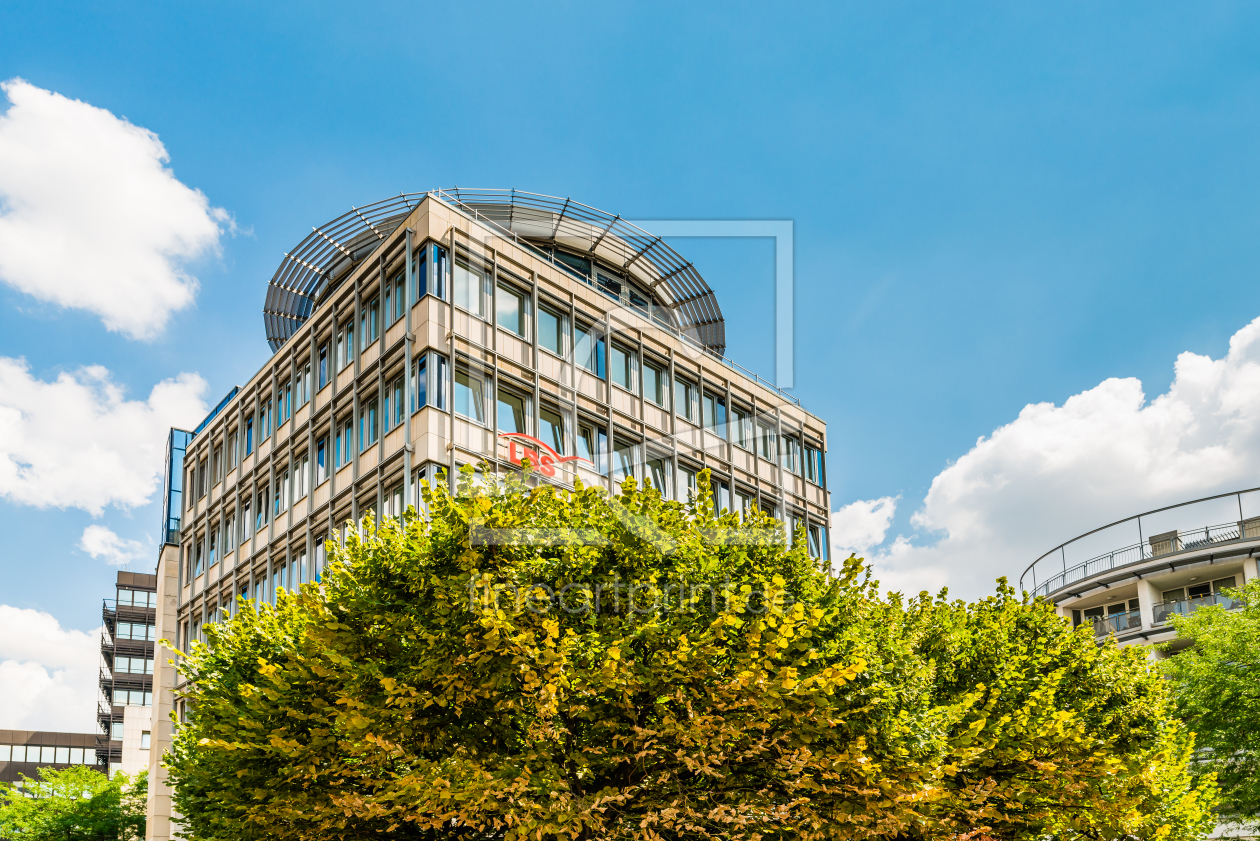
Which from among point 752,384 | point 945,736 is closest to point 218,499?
point 752,384

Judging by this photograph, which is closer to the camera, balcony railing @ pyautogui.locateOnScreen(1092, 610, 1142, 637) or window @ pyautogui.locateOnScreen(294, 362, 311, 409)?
window @ pyautogui.locateOnScreen(294, 362, 311, 409)

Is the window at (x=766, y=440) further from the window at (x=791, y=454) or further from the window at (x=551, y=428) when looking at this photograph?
the window at (x=551, y=428)

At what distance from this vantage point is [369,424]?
112ft

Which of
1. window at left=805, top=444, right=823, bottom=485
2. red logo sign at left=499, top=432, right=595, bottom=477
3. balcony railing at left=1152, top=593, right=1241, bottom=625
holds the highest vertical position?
window at left=805, top=444, right=823, bottom=485

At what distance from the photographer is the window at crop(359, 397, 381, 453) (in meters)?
33.3

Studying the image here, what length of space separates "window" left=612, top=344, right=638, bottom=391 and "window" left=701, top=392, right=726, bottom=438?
13.0ft

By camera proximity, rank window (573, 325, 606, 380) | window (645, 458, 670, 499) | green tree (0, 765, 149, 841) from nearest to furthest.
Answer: window (573, 325, 606, 380) < window (645, 458, 670, 499) < green tree (0, 765, 149, 841)

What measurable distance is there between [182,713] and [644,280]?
87.5 ft

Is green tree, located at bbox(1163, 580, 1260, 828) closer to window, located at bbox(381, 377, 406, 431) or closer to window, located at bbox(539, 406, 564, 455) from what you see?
window, located at bbox(539, 406, 564, 455)

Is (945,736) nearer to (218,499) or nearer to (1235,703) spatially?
(1235,703)

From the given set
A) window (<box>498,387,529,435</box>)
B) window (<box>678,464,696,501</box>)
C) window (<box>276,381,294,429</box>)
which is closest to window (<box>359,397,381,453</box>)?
window (<box>498,387,529,435</box>)

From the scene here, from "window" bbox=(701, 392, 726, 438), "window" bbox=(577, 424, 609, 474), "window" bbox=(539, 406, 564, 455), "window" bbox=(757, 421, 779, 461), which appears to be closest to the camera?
"window" bbox=(539, 406, 564, 455)

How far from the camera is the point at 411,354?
103 ft

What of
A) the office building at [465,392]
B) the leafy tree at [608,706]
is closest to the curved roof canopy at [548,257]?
the office building at [465,392]
